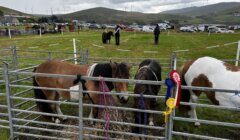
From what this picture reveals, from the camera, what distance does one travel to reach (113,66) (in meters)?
4.80

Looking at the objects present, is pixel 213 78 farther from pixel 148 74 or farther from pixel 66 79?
pixel 66 79

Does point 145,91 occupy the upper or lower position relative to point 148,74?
Result: lower

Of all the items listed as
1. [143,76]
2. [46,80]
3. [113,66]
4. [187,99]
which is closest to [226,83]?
[187,99]

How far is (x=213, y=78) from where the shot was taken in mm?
4742

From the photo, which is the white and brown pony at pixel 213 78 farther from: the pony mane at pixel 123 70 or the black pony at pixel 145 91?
the pony mane at pixel 123 70

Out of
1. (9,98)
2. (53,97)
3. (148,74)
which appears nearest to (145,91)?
(148,74)

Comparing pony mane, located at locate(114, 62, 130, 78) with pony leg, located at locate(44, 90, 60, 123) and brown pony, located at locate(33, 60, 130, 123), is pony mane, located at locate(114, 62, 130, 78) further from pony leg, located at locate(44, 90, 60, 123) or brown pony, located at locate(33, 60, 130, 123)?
pony leg, located at locate(44, 90, 60, 123)

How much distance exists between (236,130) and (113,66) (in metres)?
3.03

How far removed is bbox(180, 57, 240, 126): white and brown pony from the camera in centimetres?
446

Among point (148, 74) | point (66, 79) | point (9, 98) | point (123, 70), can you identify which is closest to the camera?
point (9, 98)

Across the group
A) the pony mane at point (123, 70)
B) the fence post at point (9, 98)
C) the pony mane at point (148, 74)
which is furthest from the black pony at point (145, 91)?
the fence post at point (9, 98)

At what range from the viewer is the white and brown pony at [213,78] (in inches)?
176

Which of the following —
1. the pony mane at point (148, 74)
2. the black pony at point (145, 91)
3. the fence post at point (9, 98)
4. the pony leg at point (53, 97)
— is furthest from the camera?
the pony leg at point (53, 97)

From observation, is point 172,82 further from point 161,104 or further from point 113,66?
point 161,104
